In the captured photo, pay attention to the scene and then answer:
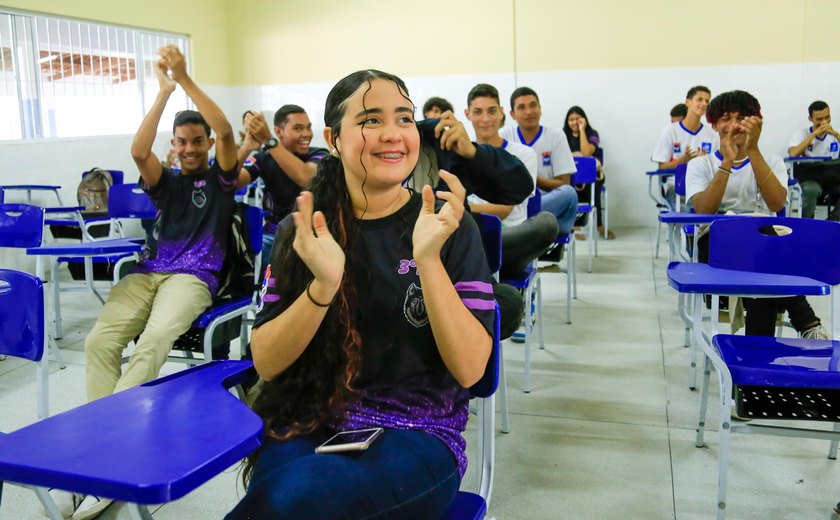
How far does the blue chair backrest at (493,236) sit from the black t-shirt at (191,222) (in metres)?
0.99

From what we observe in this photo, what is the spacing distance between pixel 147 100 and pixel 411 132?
7076 millimetres

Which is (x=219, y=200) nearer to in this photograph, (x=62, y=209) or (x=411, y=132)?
(x=411, y=132)

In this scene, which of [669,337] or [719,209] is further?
[669,337]

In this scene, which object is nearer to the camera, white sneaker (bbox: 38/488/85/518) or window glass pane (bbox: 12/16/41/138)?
white sneaker (bbox: 38/488/85/518)

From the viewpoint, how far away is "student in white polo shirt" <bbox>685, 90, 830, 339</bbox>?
297 centimetres

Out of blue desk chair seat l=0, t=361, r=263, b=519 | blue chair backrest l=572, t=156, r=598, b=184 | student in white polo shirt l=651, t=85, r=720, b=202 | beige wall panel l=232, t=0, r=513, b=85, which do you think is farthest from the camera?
beige wall panel l=232, t=0, r=513, b=85

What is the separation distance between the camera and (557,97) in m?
7.71

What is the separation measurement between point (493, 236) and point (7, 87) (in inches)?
206

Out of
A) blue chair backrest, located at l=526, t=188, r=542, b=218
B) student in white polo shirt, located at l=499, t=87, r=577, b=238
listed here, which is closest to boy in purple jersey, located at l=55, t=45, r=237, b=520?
blue chair backrest, located at l=526, t=188, r=542, b=218

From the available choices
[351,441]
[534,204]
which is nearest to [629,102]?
[534,204]

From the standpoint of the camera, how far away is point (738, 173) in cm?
330

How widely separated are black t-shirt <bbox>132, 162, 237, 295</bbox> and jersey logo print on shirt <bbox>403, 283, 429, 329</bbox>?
1.46m

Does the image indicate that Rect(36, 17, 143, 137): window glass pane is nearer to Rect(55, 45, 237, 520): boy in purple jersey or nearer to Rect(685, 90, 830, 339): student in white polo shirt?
Rect(55, 45, 237, 520): boy in purple jersey

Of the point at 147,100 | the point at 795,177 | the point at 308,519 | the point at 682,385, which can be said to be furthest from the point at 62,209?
the point at 795,177
